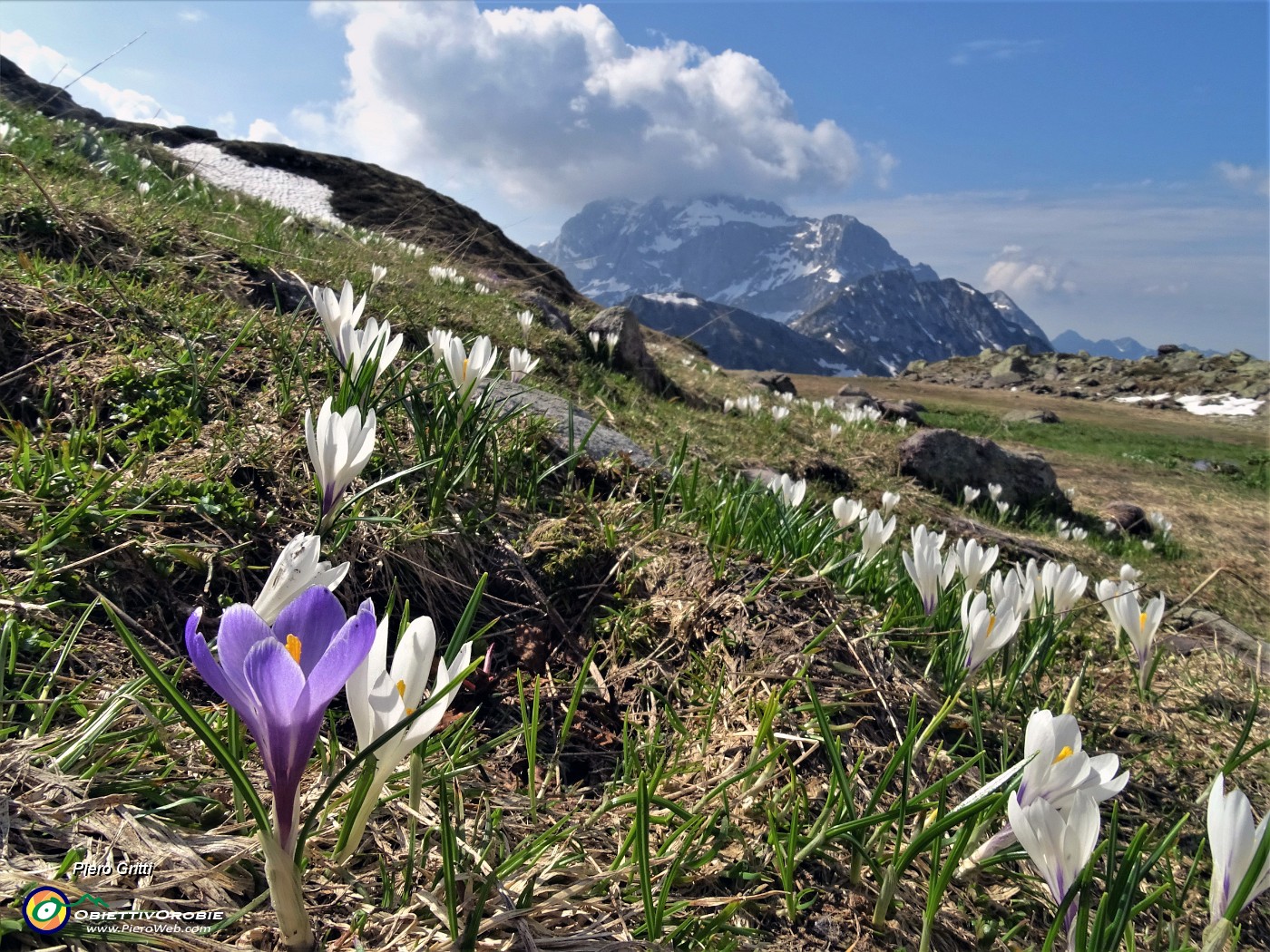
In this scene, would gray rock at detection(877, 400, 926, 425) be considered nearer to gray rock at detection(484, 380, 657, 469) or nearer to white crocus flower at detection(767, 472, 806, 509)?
gray rock at detection(484, 380, 657, 469)

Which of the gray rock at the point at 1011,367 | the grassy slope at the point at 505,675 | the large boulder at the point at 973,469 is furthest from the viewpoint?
the gray rock at the point at 1011,367

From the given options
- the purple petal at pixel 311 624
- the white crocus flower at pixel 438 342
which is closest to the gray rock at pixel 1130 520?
the white crocus flower at pixel 438 342

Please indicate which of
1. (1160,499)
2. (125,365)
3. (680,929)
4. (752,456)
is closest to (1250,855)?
(680,929)

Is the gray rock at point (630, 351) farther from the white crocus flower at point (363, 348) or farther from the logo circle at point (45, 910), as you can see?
the logo circle at point (45, 910)

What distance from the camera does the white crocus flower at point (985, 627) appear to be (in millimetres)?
1866

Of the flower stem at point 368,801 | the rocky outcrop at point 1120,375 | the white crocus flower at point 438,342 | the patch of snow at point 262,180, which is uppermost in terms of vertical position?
the rocky outcrop at point 1120,375

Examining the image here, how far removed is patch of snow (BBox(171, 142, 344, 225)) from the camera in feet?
45.8

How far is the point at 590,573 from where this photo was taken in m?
2.44

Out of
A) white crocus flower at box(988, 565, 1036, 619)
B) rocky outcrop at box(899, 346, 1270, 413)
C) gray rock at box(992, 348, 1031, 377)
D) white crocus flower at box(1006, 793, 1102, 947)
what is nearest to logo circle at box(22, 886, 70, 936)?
white crocus flower at box(1006, 793, 1102, 947)

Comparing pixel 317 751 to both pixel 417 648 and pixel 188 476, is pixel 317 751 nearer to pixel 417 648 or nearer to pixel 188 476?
pixel 417 648

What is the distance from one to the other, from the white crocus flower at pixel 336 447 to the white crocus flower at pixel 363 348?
0.50m

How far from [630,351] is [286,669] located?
7606 millimetres

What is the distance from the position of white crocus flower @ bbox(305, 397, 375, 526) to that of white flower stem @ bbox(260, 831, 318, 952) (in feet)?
3.02

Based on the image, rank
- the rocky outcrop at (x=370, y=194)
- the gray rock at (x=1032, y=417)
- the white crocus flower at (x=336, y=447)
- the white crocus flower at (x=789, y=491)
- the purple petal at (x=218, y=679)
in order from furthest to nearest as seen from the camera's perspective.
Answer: the gray rock at (x=1032, y=417) < the rocky outcrop at (x=370, y=194) < the white crocus flower at (x=789, y=491) < the white crocus flower at (x=336, y=447) < the purple petal at (x=218, y=679)
